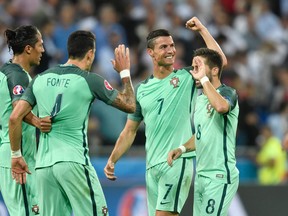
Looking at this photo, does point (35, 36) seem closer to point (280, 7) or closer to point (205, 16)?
point (205, 16)

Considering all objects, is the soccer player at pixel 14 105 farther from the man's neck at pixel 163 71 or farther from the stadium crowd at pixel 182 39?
the stadium crowd at pixel 182 39

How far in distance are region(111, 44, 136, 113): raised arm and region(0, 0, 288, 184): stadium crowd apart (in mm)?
6350

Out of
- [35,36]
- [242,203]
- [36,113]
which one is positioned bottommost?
[242,203]

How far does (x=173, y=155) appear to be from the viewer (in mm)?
11227

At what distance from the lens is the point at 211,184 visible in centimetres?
1090

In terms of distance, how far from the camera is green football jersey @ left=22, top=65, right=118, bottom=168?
415 inches

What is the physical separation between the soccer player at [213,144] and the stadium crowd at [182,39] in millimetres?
6142

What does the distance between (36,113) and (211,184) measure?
6.97 feet

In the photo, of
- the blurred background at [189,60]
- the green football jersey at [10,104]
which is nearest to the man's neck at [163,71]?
the green football jersey at [10,104]

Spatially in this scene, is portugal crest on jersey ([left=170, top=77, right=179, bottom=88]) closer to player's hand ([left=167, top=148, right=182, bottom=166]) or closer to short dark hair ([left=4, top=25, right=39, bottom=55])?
player's hand ([left=167, top=148, right=182, bottom=166])

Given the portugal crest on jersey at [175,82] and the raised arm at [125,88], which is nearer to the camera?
the raised arm at [125,88]

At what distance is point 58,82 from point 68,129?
51 centimetres

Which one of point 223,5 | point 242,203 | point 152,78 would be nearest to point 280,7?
point 223,5

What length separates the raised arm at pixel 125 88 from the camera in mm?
10664
